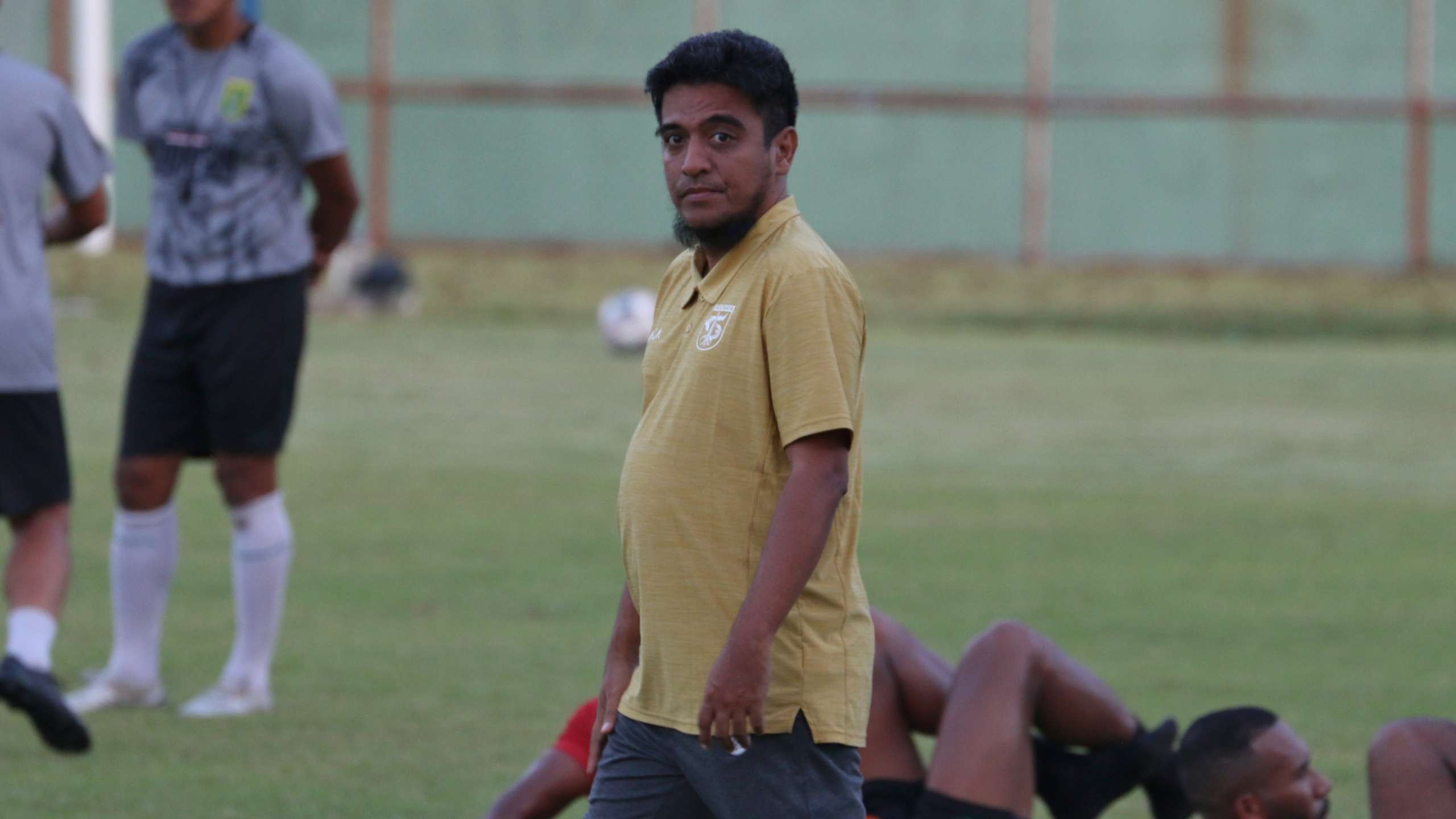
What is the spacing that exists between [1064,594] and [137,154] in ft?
69.6

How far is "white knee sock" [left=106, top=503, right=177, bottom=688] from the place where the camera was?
634 centimetres

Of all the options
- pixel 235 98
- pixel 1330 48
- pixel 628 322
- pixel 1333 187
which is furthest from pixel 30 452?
pixel 1330 48

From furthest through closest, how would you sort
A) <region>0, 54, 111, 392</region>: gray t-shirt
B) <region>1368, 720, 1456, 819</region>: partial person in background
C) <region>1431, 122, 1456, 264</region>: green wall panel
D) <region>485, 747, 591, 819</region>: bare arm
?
<region>1431, 122, 1456, 264</region>: green wall panel, <region>0, 54, 111, 392</region>: gray t-shirt, <region>485, 747, 591, 819</region>: bare arm, <region>1368, 720, 1456, 819</region>: partial person in background

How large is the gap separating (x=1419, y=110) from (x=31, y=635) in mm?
24608

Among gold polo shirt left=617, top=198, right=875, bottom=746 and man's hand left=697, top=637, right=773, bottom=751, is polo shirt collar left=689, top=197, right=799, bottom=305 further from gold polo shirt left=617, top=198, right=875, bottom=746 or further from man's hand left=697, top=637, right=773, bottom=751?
man's hand left=697, top=637, right=773, bottom=751

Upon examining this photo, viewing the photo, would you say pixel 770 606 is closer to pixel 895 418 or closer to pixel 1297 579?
pixel 1297 579

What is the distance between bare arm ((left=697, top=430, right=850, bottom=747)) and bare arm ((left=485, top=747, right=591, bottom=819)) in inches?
58.9

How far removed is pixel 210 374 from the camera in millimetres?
6254

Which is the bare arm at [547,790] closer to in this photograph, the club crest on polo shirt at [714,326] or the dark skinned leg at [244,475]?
the club crest on polo shirt at [714,326]

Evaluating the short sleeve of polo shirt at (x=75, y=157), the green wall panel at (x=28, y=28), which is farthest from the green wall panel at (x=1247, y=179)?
the short sleeve of polo shirt at (x=75, y=157)

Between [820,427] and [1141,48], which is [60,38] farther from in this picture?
[820,427]

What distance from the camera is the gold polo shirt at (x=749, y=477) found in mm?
3209

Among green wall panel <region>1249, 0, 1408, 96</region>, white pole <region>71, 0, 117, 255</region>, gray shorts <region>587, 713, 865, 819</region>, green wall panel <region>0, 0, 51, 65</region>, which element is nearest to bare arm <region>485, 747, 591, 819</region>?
gray shorts <region>587, 713, 865, 819</region>

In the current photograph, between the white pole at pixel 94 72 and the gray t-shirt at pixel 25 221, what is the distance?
21583 millimetres
